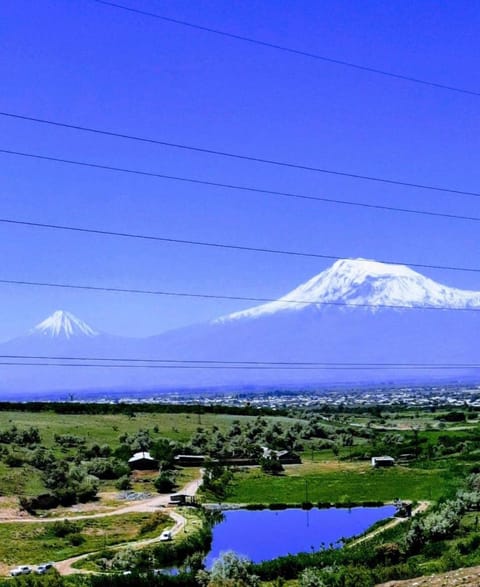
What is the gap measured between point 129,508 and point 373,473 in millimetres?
34757

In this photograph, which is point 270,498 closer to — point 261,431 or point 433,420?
point 261,431

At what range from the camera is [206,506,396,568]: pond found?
50625 mm

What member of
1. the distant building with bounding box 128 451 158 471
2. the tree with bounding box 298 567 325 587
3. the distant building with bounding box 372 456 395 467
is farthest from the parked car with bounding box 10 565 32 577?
the distant building with bounding box 372 456 395 467

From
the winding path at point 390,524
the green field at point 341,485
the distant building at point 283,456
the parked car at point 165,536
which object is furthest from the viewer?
the distant building at point 283,456

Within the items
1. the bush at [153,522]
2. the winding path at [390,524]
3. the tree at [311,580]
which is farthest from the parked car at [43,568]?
the winding path at [390,524]

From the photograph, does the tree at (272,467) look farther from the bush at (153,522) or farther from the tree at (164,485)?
the bush at (153,522)

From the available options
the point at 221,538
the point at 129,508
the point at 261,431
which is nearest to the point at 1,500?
the point at 129,508

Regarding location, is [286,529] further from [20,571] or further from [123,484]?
[20,571]

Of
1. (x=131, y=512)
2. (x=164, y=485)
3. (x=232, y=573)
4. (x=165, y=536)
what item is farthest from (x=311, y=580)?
(x=164, y=485)

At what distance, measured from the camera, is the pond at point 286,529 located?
5062 cm

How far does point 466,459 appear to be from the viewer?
90750mm

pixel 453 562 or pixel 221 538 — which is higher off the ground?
pixel 453 562

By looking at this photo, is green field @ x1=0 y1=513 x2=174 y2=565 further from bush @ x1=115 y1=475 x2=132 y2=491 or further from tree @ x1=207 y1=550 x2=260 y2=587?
bush @ x1=115 y1=475 x2=132 y2=491

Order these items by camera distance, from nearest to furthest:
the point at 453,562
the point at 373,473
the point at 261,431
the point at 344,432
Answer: the point at 453,562, the point at 373,473, the point at 261,431, the point at 344,432
